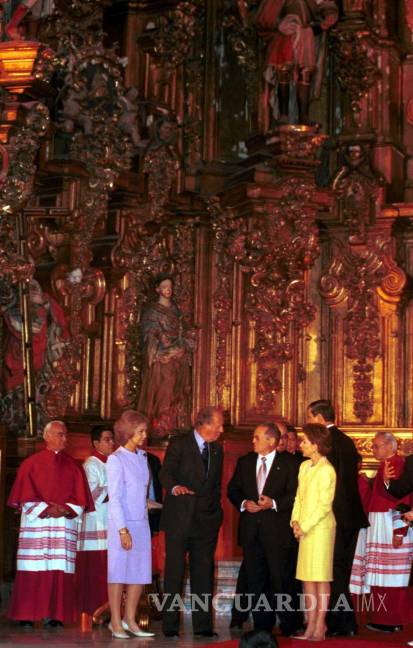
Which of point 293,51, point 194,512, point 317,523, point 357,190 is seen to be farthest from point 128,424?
point 293,51

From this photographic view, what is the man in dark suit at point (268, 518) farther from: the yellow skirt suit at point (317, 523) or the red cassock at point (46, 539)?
the red cassock at point (46, 539)

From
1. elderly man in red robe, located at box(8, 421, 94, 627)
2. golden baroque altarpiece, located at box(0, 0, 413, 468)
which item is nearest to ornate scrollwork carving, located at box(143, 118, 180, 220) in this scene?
golden baroque altarpiece, located at box(0, 0, 413, 468)

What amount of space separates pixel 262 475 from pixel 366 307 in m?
4.87

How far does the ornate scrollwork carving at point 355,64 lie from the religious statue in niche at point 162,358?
3.10 metres

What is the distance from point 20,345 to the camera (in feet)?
47.3

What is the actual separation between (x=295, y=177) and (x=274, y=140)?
1.53 ft

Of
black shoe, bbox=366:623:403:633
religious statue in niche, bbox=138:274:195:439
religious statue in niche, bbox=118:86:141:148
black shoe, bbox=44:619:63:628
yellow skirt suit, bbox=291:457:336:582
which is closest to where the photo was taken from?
yellow skirt suit, bbox=291:457:336:582

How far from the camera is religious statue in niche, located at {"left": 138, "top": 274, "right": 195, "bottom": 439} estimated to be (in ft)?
51.8

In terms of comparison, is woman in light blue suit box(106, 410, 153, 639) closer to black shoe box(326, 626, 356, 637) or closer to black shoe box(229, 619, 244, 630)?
black shoe box(229, 619, 244, 630)

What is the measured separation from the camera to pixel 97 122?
15.3 metres

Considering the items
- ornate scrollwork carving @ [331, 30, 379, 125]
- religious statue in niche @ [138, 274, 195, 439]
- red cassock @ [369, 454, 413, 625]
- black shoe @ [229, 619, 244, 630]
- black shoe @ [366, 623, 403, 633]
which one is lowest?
black shoe @ [366, 623, 403, 633]

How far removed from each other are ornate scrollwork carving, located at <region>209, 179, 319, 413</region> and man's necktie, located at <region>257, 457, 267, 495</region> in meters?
4.38

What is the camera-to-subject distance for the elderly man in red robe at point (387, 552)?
40.9ft

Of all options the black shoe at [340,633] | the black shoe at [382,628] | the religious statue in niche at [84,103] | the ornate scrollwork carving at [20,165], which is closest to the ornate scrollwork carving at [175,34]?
the religious statue in niche at [84,103]
